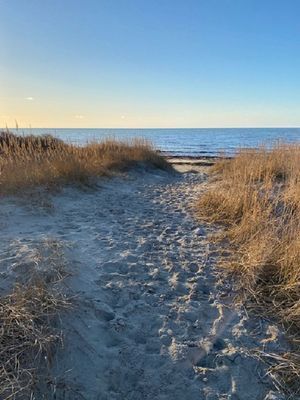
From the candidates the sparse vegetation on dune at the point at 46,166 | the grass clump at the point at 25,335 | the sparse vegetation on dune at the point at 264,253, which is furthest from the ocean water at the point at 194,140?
the grass clump at the point at 25,335

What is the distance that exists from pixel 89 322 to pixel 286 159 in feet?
21.4

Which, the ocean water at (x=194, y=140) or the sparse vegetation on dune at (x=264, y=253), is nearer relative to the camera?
the sparse vegetation on dune at (x=264, y=253)

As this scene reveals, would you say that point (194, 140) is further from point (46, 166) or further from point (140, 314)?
point (140, 314)

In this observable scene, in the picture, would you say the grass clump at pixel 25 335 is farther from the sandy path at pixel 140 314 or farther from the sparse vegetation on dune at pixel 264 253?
the sparse vegetation on dune at pixel 264 253

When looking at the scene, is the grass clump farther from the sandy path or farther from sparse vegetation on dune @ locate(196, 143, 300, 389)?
sparse vegetation on dune @ locate(196, 143, 300, 389)

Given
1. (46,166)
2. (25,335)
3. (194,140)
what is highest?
(46,166)

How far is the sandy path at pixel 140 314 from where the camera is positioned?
208cm

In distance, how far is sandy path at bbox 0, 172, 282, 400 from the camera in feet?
6.81

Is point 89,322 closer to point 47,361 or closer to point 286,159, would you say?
point 47,361

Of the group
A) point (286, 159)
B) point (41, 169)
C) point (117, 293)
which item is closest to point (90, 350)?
point (117, 293)

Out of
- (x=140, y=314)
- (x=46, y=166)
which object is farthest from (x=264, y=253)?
(x=46, y=166)

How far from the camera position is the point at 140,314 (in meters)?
2.69

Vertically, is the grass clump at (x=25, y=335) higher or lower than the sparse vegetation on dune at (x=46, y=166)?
lower

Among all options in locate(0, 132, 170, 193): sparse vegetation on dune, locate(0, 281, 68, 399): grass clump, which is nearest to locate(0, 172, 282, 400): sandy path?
locate(0, 281, 68, 399): grass clump
